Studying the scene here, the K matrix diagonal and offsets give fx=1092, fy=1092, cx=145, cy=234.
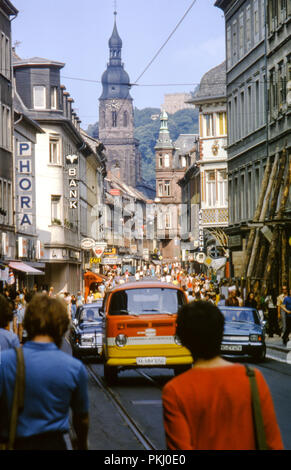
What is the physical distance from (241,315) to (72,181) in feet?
159

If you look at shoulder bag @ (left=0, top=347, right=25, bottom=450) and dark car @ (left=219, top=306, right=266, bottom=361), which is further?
dark car @ (left=219, top=306, right=266, bottom=361)

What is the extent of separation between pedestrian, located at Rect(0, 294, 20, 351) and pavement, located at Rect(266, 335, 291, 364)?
1698 cm

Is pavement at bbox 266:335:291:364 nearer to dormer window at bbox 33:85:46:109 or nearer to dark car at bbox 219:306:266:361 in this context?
dark car at bbox 219:306:266:361

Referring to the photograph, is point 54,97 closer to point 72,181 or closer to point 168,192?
point 72,181

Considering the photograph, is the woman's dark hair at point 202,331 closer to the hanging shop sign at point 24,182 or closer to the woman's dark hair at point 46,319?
the woman's dark hair at point 46,319

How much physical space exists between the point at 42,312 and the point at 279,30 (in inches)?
1523

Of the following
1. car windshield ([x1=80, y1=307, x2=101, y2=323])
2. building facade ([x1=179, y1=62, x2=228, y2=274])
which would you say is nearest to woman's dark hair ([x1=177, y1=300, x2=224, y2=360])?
car windshield ([x1=80, y1=307, x2=101, y2=323])

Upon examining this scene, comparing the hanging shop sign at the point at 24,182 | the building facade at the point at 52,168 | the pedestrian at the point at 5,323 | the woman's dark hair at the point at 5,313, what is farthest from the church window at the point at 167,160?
the woman's dark hair at the point at 5,313

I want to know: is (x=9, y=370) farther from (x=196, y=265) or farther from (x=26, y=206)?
(x=196, y=265)

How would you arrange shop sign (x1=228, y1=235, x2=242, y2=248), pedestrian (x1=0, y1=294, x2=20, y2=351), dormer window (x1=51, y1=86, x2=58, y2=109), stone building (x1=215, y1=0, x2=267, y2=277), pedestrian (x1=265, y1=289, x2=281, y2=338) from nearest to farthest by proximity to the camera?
pedestrian (x1=0, y1=294, x2=20, y2=351) → pedestrian (x1=265, y1=289, x2=281, y2=338) → stone building (x1=215, y1=0, x2=267, y2=277) → shop sign (x1=228, y1=235, x2=242, y2=248) → dormer window (x1=51, y1=86, x2=58, y2=109)

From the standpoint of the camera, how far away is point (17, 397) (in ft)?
17.6

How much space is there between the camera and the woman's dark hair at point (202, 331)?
504cm

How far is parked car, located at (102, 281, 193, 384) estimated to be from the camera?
19.2 meters

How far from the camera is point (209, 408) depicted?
484 centimetres
